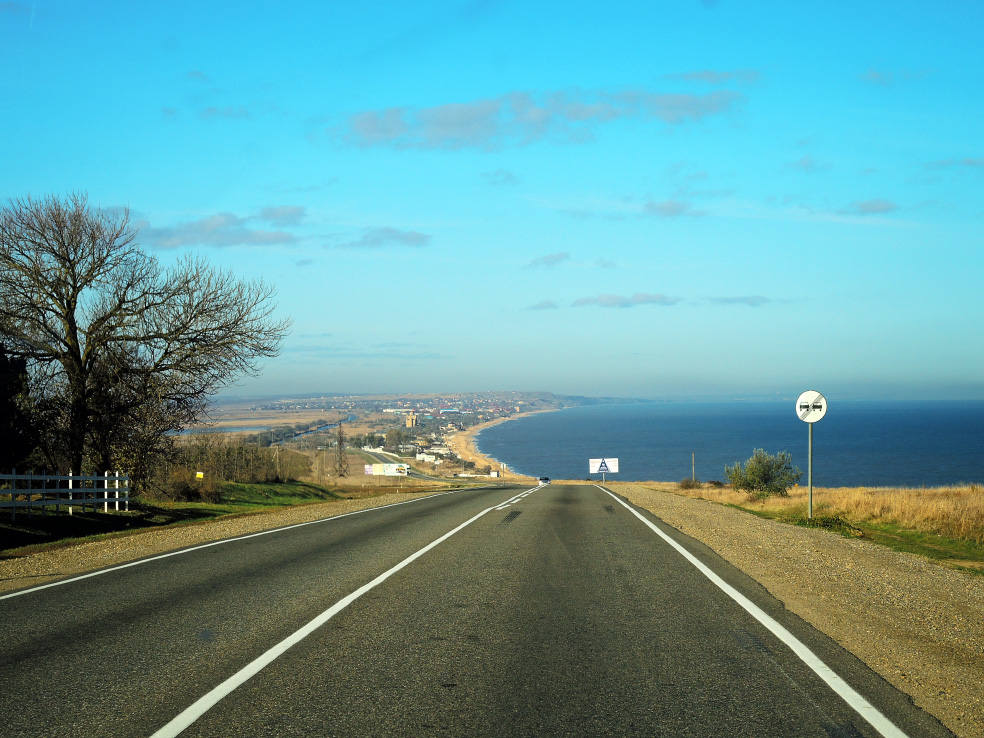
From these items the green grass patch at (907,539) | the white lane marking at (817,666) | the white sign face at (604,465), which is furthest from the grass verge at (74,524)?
the white sign face at (604,465)

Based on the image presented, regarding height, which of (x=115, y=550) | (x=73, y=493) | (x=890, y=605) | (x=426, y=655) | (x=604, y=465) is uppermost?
(x=426, y=655)

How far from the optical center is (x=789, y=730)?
4.52 metres

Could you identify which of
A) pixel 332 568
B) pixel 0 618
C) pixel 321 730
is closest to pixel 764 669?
pixel 321 730

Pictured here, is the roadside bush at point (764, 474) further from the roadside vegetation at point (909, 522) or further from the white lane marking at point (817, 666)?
the white lane marking at point (817, 666)

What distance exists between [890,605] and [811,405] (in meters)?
11.3

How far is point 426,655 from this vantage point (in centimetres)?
614

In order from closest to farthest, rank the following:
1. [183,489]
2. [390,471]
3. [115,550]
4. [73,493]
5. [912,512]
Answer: [115,550], [912,512], [73,493], [183,489], [390,471]

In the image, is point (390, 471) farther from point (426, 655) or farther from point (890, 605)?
point (426, 655)

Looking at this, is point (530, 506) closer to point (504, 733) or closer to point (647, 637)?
point (647, 637)

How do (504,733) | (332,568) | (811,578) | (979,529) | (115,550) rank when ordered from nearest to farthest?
(504,733)
(811,578)
(332,568)
(115,550)
(979,529)

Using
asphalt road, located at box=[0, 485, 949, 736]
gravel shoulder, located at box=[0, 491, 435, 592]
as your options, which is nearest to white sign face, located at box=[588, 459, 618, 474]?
gravel shoulder, located at box=[0, 491, 435, 592]

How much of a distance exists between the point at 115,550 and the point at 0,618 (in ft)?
20.2

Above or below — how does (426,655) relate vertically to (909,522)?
above

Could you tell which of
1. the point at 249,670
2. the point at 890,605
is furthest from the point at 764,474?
the point at 249,670
